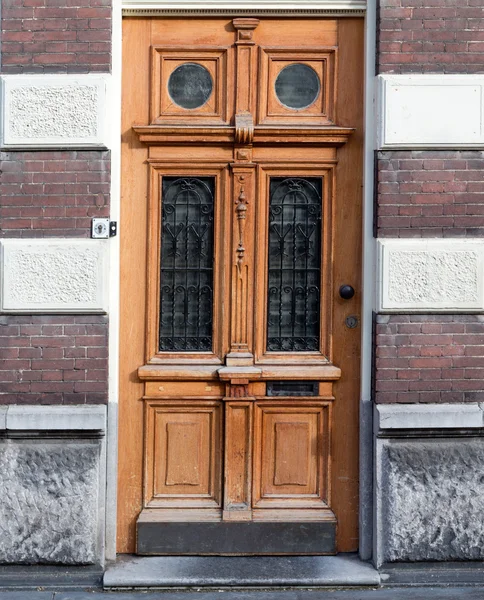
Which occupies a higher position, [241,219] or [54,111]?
[54,111]

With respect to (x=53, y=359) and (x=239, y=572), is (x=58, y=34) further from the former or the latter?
(x=239, y=572)

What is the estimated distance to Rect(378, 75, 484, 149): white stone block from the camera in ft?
17.4

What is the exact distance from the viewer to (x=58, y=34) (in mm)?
5297

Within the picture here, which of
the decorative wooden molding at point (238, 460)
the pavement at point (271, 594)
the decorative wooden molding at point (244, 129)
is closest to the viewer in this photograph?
the pavement at point (271, 594)

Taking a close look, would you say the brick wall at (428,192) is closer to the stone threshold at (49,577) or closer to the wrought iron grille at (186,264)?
the wrought iron grille at (186,264)

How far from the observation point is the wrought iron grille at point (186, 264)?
557cm

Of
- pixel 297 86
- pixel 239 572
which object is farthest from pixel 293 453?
pixel 297 86

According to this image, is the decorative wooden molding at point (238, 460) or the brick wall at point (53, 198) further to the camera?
the decorative wooden molding at point (238, 460)

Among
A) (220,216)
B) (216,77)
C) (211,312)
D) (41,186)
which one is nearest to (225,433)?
(211,312)

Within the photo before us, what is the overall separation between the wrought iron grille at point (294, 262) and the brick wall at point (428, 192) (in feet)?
1.49

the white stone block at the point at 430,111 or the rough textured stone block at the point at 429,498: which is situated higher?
the white stone block at the point at 430,111

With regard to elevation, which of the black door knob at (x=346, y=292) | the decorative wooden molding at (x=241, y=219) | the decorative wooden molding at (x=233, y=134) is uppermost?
the decorative wooden molding at (x=233, y=134)

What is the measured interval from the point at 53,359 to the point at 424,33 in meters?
2.89

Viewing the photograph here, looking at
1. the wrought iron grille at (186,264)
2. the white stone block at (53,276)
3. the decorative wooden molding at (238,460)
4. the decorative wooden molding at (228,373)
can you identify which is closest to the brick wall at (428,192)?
the decorative wooden molding at (228,373)
